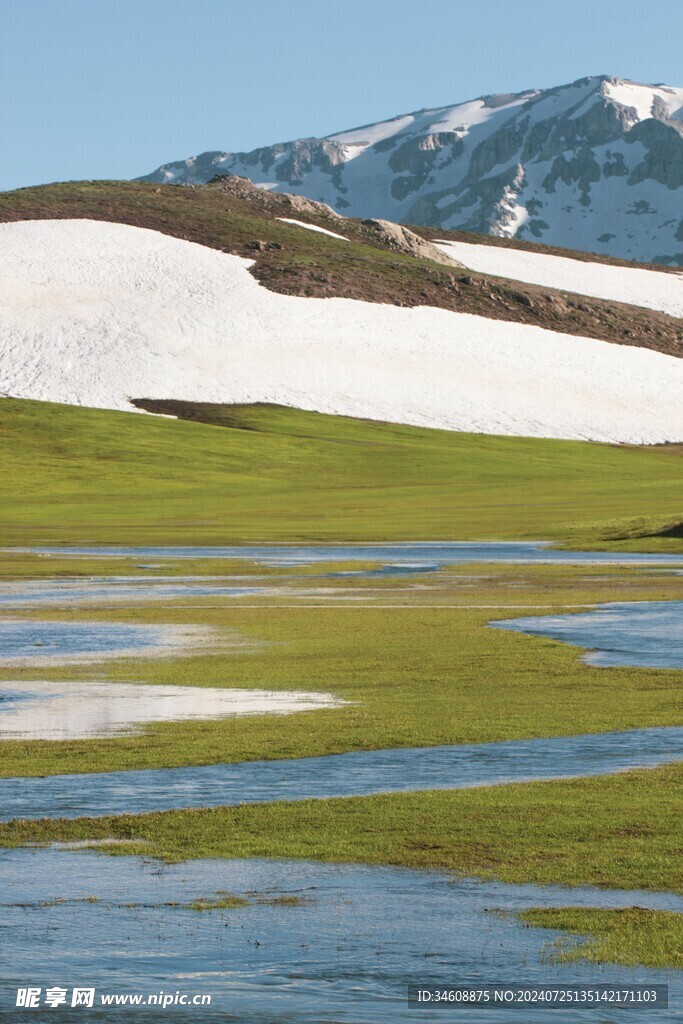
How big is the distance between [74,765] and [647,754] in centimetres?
651

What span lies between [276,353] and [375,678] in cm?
12679

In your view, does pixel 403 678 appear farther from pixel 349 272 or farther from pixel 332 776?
pixel 349 272

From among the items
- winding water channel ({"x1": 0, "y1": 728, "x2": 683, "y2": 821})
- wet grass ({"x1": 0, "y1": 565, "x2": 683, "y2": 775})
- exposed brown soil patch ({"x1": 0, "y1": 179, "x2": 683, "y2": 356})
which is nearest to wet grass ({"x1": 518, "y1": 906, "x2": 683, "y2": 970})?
winding water channel ({"x1": 0, "y1": 728, "x2": 683, "y2": 821})

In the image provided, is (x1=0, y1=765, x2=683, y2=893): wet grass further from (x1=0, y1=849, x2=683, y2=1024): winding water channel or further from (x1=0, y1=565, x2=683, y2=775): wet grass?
(x1=0, y1=565, x2=683, y2=775): wet grass

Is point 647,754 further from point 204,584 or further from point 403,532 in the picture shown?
point 403,532

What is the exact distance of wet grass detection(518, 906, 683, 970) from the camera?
10617 millimetres

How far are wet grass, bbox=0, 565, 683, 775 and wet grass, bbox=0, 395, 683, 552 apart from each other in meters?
25.2

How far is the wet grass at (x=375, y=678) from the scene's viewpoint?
1878 cm

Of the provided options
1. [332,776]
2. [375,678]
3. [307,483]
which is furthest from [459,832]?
[307,483]

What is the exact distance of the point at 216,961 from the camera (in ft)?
35.1

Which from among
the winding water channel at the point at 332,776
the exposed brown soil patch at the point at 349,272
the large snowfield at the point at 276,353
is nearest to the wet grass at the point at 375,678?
the winding water channel at the point at 332,776

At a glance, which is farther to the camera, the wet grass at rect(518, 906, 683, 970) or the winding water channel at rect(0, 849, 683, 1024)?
Result: the wet grass at rect(518, 906, 683, 970)

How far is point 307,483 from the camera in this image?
343ft

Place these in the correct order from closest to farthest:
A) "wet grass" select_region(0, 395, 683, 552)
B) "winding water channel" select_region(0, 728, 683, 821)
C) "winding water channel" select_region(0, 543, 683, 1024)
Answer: "winding water channel" select_region(0, 543, 683, 1024)
"winding water channel" select_region(0, 728, 683, 821)
"wet grass" select_region(0, 395, 683, 552)
